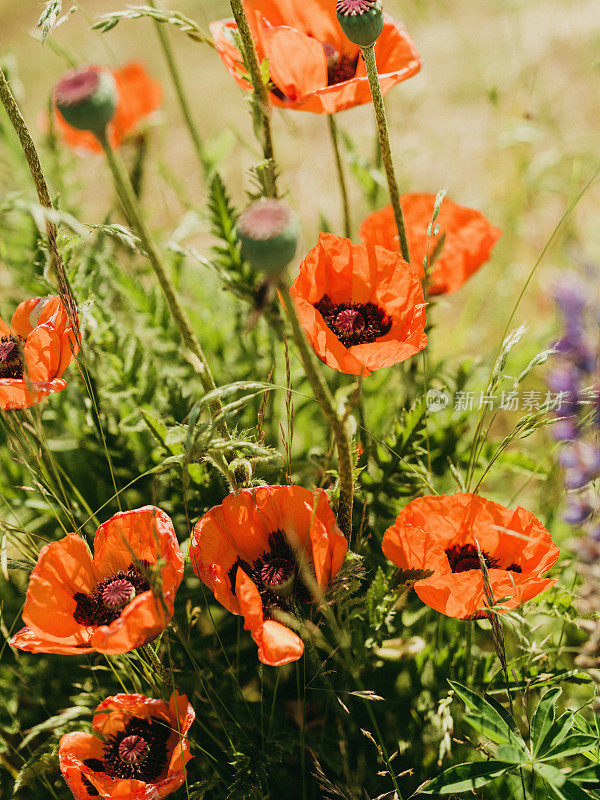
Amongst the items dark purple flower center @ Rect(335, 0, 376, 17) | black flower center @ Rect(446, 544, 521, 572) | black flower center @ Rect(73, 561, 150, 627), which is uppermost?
dark purple flower center @ Rect(335, 0, 376, 17)

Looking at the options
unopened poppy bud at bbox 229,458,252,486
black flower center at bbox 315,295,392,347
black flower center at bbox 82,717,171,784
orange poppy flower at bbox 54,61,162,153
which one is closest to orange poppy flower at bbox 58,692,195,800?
black flower center at bbox 82,717,171,784

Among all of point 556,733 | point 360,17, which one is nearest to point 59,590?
point 556,733

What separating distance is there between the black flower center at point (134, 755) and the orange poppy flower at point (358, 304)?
0.52 meters

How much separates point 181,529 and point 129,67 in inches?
60.0

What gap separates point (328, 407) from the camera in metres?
0.76

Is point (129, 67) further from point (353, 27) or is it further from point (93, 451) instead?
point (353, 27)

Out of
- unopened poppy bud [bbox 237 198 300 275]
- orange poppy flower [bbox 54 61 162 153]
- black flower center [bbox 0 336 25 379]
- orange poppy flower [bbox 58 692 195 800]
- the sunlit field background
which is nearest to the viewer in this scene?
unopened poppy bud [bbox 237 198 300 275]

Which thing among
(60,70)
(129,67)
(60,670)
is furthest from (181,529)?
(60,70)

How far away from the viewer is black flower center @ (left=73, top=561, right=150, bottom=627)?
87 centimetres

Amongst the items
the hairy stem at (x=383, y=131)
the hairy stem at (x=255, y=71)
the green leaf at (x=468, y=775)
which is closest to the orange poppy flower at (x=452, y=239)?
the hairy stem at (x=383, y=131)

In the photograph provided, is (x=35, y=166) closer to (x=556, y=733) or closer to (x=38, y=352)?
(x=38, y=352)

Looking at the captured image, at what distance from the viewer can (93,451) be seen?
1377mm

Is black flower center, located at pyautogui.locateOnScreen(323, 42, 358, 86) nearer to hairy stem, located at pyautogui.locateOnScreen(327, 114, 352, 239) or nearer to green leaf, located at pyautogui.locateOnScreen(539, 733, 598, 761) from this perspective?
hairy stem, located at pyautogui.locateOnScreen(327, 114, 352, 239)

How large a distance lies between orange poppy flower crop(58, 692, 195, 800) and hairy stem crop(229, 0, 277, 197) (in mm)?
652
